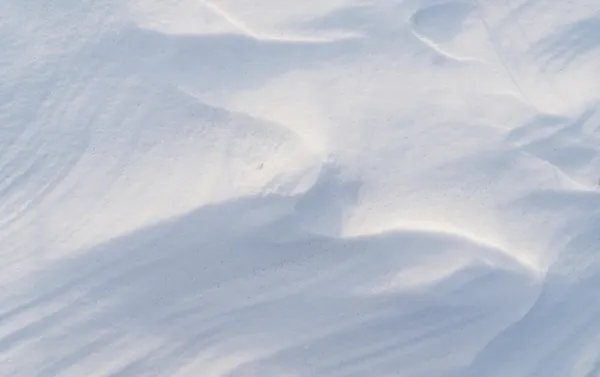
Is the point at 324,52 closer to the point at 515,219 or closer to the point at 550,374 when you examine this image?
the point at 515,219

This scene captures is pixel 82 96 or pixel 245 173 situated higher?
pixel 82 96

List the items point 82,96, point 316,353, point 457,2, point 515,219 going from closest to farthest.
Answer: point 316,353 → point 515,219 → point 82,96 → point 457,2

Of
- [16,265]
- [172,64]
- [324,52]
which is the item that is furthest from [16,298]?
[324,52]

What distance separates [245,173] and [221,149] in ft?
0.32

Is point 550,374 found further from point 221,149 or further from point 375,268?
point 221,149

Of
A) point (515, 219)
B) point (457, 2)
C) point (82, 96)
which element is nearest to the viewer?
point (515, 219)

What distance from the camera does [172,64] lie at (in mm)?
1722

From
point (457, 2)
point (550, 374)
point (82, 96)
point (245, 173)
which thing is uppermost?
point (457, 2)

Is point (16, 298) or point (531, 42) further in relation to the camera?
point (531, 42)

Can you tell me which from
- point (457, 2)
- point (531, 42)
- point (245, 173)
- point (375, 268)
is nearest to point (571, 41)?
point (531, 42)

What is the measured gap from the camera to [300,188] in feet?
5.14

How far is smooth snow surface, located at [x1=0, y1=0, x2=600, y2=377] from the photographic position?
149 centimetres

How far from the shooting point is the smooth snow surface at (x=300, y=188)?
4.90 ft

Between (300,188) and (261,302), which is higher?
(300,188)
